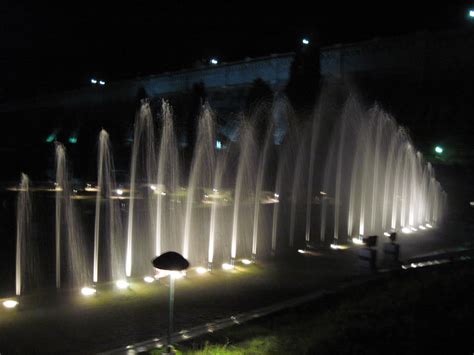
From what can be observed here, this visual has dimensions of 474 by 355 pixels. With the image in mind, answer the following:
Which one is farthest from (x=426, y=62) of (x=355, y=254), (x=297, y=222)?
(x=355, y=254)

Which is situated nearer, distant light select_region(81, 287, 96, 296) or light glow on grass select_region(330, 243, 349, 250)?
distant light select_region(81, 287, 96, 296)

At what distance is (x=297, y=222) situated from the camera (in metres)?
20.4

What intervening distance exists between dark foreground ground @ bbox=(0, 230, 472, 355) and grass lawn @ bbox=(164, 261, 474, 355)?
0.44ft

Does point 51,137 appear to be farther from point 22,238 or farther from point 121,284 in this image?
point 121,284

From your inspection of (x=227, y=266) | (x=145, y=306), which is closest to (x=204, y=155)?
(x=227, y=266)

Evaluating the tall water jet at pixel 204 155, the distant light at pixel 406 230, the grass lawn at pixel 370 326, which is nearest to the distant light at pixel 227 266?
the grass lawn at pixel 370 326

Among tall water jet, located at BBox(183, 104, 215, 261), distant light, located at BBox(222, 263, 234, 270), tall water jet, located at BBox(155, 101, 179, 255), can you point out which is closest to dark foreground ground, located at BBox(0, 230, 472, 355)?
distant light, located at BBox(222, 263, 234, 270)

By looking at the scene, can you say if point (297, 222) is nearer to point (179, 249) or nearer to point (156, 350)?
point (179, 249)

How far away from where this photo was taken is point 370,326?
689cm

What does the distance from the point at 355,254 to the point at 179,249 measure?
5.23 meters

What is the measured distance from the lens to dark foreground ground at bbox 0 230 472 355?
712 cm

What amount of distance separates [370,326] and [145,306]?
404 cm

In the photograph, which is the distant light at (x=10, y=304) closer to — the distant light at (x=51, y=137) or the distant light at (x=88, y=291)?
the distant light at (x=88, y=291)

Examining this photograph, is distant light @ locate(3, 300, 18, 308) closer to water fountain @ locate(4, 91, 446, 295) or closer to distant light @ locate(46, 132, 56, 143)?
water fountain @ locate(4, 91, 446, 295)
